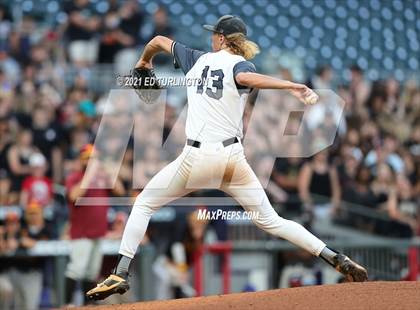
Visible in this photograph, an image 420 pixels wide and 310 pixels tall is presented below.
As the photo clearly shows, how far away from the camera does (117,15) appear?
13.6 meters

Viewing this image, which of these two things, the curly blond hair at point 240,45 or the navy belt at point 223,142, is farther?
the curly blond hair at point 240,45

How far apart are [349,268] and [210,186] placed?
3.82ft

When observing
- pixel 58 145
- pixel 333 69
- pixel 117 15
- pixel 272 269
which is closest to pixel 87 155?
pixel 58 145

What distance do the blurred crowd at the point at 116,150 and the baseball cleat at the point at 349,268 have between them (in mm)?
3716

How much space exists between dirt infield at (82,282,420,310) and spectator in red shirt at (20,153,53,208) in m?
3.86

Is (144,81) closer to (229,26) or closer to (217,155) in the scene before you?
(229,26)

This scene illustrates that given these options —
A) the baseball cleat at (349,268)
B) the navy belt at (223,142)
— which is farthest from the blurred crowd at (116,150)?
the baseball cleat at (349,268)

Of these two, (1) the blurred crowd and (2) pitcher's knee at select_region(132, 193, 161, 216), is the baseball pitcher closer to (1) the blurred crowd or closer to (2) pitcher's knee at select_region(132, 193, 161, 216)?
(2) pitcher's knee at select_region(132, 193, 161, 216)

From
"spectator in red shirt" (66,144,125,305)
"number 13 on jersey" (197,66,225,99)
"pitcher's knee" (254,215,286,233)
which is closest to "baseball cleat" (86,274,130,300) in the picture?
"pitcher's knee" (254,215,286,233)

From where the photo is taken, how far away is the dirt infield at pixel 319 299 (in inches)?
244

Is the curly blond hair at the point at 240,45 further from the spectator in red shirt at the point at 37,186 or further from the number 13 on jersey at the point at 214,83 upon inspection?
the spectator in red shirt at the point at 37,186

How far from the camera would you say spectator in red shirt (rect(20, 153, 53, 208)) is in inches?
415

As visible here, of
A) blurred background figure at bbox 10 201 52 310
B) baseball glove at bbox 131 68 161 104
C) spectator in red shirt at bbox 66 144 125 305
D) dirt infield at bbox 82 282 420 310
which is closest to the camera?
dirt infield at bbox 82 282 420 310

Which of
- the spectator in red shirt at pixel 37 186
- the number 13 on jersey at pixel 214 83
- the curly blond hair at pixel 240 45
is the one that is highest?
the curly blond hair at pixel 240 45
